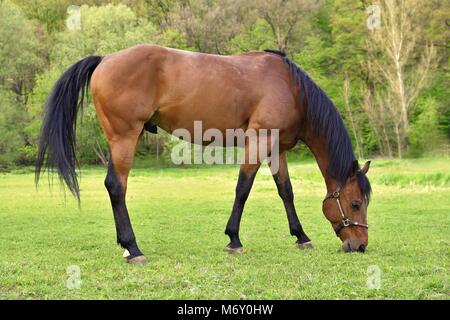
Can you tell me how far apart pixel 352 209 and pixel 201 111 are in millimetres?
2182

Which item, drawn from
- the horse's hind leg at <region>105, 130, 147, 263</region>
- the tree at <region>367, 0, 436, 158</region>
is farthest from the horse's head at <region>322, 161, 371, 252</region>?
the tree at <region>367, 0, 436, 158</region>

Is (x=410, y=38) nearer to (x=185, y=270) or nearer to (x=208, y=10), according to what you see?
(x=208, y=10)

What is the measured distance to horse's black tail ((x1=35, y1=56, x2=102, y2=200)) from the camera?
6176 mm

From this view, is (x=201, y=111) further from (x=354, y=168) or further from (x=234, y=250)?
(x=354, y=168)

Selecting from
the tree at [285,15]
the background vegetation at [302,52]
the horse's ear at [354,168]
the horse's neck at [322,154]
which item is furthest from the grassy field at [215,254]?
the tree at [285,15]

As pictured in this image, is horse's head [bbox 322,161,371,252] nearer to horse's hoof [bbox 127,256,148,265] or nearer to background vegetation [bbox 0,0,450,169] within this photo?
horse's hoof [bbox 127,256,148,265]

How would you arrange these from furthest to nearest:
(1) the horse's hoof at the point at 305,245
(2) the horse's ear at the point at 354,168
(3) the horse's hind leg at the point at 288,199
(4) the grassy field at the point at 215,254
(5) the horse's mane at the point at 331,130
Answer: (3) the horse's hind leg at the point at 288,199
(1) the horse's hoof at the point at 305,245
(5) the horse's mane at the point at 331,130
(2) the horse's ear at the point at 354,168
(4) the grassy field at the point at 215,254

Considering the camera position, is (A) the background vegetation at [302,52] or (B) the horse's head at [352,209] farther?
(A) the background vegetation at [302,52]

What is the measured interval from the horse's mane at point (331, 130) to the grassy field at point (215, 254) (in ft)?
3.23

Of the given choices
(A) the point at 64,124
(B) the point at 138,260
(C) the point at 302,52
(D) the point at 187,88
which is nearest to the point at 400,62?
(C) the point at 302,52

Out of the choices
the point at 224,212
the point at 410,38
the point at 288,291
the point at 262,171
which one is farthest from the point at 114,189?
the point at 410,38

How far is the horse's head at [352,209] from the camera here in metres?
6.51

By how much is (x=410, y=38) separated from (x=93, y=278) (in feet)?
116

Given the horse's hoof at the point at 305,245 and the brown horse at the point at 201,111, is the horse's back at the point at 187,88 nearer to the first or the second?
the brown horse at the point at 201,111
